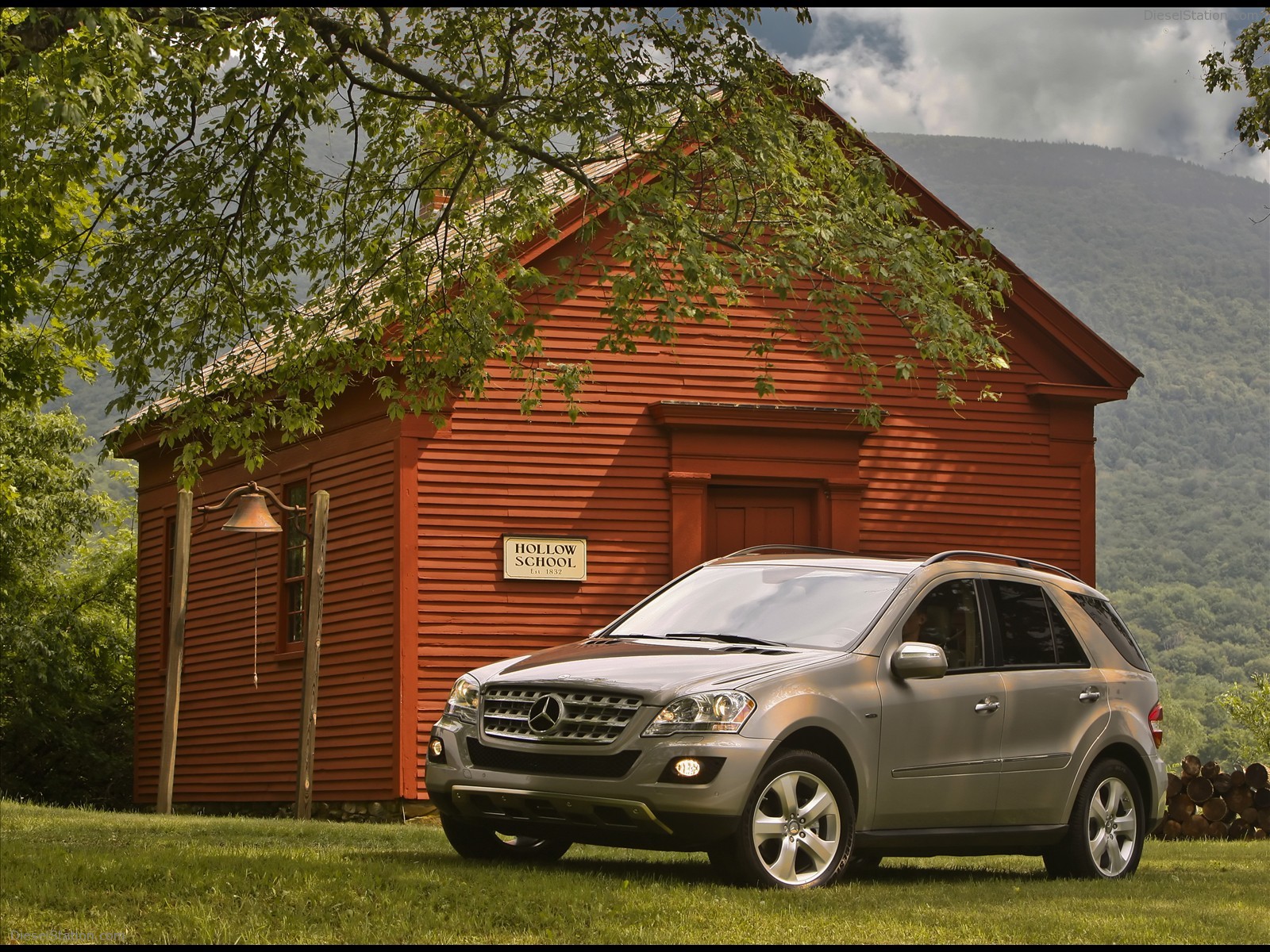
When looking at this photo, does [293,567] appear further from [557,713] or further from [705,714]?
[705,714]

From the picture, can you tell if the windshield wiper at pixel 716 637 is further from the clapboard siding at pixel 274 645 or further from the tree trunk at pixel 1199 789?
the tree trunk at pixel 1199 789

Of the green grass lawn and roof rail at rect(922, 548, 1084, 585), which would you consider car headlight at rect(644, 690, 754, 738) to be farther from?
roof rail at rect(922, 548, 1084, 585)

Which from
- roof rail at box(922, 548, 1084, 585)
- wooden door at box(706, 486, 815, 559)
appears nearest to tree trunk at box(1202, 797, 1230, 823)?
wooden door at box(706, 486, 815, 559)

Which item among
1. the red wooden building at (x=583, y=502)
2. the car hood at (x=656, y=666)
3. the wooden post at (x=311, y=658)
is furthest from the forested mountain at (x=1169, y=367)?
the car hood at (x=656, y=666)

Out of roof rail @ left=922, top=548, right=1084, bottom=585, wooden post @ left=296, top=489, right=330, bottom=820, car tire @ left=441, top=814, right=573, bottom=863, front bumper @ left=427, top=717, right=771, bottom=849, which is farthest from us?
wooden post @ left=296, top=489, right=330, bottom=820

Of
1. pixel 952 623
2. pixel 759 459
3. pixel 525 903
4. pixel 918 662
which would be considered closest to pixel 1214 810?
pixel 759 459

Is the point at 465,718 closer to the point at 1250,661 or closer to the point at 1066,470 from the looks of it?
the point at 1066,470

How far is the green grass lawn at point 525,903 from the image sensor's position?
6953 mm

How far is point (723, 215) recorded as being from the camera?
42.4 feet

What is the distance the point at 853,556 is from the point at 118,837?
16.5ft

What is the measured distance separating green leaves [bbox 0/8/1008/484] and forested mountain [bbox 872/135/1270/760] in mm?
48952

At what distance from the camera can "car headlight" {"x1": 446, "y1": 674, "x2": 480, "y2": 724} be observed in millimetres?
9086

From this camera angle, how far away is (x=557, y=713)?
340 inches

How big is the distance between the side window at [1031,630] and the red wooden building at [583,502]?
25.5 ft
